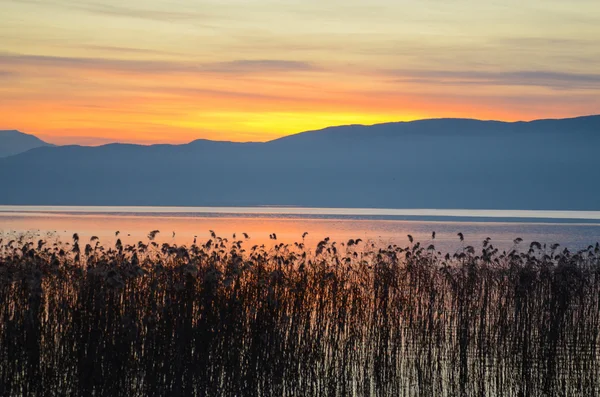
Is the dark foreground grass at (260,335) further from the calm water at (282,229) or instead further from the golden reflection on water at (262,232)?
the golden reflection on water at (262,232)

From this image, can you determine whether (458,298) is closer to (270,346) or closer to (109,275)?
(270,346)

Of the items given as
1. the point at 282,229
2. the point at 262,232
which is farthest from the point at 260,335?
the point at 282,229

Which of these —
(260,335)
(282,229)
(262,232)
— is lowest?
(260,335)

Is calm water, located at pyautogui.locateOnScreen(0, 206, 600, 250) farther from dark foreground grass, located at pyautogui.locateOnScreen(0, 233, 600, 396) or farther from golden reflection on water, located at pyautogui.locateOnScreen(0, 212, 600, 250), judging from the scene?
dark foreground grass, located at pyautogui.locateOnScreen(0, 233, 600, 396)

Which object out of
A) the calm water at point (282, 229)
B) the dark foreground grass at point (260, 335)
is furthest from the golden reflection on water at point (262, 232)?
the dark foreground grass at point (260, 335)

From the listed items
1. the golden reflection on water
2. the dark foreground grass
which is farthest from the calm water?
the dark foreground grass

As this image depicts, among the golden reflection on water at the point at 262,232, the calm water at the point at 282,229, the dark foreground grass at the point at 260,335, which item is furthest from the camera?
the calm water at the point at 282,229

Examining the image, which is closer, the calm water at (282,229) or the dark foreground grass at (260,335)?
the dark foreground grass at (260,335)

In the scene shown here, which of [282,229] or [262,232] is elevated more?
[282,229]

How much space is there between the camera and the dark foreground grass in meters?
11.0

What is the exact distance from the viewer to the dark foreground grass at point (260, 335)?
1098cm

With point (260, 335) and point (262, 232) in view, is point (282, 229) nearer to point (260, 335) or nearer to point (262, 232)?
point (262, 232)

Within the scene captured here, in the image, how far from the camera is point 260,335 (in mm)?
11695

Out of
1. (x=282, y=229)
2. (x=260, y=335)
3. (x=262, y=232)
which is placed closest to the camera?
(x=260, y=335)
